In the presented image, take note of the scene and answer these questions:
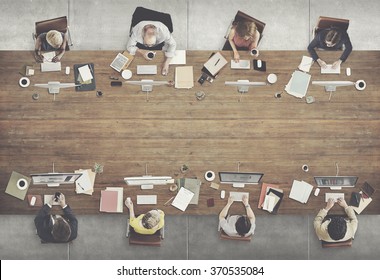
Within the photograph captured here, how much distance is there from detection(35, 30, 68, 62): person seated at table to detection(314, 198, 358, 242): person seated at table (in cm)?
344

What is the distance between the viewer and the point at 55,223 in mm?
4285

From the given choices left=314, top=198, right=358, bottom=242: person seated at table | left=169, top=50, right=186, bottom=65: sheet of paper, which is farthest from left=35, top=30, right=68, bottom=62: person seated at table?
left=314, top=198, right=358, bottom=242: person seated at table

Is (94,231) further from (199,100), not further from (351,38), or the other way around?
(351,38)

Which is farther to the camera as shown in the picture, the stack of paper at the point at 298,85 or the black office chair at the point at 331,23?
the black office chair at the point at 331,23

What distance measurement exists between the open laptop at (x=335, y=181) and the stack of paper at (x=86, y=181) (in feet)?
8.24

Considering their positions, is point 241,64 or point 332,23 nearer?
point 241,64

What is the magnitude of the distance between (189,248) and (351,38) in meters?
3.22

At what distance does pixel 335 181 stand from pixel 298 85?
1.16 m

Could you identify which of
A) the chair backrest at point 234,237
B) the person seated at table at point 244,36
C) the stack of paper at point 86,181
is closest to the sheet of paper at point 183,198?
the chair backrest at point 234,237

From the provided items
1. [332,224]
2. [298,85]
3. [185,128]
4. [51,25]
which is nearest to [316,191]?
[332,224]

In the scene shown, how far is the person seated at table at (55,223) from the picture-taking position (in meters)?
4.30

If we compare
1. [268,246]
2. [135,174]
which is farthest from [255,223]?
[135,174]

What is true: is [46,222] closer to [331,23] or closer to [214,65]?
[214,65]

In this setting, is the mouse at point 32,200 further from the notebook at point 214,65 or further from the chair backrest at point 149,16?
the notebook at point 214,65
